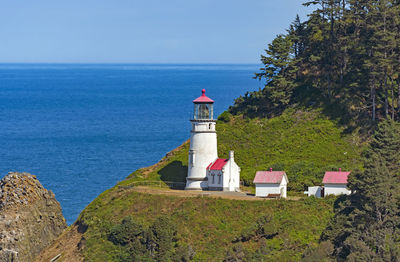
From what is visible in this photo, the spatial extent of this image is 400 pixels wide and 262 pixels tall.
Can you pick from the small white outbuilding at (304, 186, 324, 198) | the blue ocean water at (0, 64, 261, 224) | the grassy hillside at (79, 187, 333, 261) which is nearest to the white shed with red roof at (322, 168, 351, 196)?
the small white outbuilding at (304, 186, 324, 198)

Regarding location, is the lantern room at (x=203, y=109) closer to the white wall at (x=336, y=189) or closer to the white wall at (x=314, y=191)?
the white wall at (x=314, y=191)

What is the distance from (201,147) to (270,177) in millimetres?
7347

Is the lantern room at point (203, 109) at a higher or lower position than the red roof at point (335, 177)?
higher

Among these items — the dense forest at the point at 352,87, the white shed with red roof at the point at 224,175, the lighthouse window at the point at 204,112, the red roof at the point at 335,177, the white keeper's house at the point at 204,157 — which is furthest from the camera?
the lighthouse window at the point at 204,112

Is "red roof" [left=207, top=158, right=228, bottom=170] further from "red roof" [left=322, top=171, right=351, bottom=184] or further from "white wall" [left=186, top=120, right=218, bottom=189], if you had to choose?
"red roof" [left=322, top=171, right=351, bottom=184]

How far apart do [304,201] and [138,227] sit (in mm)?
12750

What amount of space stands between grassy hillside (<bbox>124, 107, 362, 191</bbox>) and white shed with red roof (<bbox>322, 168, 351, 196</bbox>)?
3.34 meters

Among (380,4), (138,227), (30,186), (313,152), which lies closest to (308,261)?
(138,227)

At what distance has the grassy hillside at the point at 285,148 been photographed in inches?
2657

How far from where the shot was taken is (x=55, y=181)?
92.6m

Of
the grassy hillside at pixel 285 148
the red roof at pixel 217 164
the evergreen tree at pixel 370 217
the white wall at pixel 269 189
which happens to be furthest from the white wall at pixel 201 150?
the evergreen tree at pixel 370 217

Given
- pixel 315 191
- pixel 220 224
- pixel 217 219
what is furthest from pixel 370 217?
pixel 217 219

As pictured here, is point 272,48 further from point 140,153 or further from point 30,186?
point 140,153

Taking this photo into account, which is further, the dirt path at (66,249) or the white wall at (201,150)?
the white wall at (201,150)
